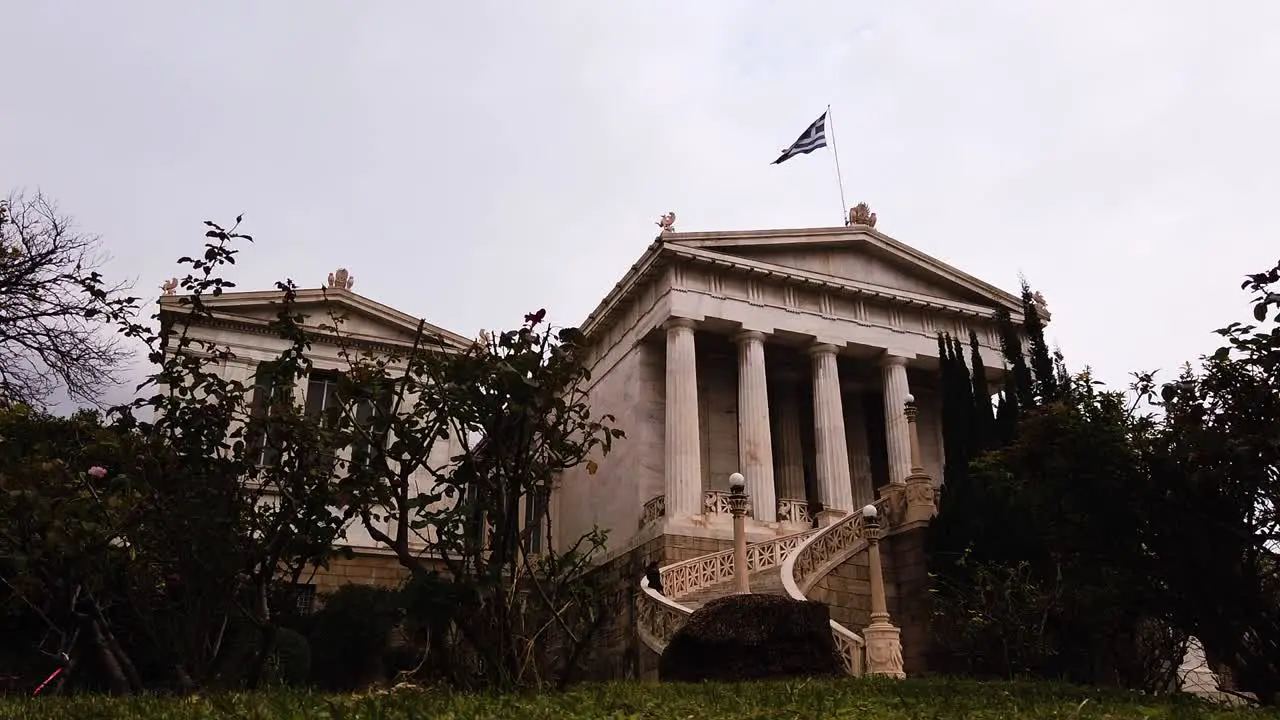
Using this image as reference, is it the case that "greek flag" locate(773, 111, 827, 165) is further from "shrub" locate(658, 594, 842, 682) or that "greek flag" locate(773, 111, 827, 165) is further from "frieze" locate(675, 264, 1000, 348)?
"shrub" locate(658, 594, 842, 682)

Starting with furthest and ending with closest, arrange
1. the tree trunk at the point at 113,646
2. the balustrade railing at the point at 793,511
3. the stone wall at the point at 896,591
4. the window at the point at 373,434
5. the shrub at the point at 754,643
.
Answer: the balustrade railing at the point at 793,511 < the stone wall at the point at 896,591 < the shrub at the point at 754,643 < the tree trunk at the point at 113,646 < the window at the point at 373,434

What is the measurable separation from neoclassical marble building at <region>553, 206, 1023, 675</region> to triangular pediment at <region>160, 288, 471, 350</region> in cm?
622

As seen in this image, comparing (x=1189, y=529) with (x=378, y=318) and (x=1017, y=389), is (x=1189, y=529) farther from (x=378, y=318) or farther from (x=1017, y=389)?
(x=378, y=318)

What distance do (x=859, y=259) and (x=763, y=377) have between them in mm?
6202

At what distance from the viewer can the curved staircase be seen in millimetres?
17828

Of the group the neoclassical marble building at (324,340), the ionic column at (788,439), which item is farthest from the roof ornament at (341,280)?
the ionic column at (788,439)

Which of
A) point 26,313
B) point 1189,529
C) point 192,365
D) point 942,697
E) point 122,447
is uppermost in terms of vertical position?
point 26,313

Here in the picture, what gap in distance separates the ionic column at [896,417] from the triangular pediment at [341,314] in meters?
13.5

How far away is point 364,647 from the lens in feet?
67.4

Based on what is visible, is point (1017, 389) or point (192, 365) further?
point (1017, 389)

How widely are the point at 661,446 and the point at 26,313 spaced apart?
2029cm

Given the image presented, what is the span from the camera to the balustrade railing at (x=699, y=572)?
1805 cm

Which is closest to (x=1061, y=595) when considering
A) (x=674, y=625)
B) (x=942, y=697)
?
(x=674, y=625)

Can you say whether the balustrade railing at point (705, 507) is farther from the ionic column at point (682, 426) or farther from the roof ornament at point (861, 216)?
the roof ornament at point (861, 216)
